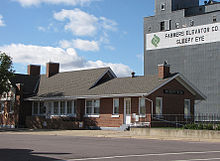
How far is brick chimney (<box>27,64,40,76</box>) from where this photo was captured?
48469 mm

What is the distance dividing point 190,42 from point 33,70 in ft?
80.6

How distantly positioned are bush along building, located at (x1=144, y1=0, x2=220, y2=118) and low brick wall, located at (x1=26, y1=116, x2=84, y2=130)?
25877mm

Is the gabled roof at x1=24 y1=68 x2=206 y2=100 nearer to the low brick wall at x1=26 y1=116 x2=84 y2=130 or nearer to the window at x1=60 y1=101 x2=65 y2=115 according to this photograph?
the window at x1=60 y1=101 x2=65 y2=115

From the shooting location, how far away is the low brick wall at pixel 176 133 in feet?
80.0

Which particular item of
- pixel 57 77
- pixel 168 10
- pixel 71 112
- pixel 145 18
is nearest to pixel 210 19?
pixel 168 10

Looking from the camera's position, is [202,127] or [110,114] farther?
[110,114]

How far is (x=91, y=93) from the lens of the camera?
35.7 meters

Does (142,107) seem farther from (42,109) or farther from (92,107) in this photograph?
(42,109)

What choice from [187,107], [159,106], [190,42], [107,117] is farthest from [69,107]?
[190,42]

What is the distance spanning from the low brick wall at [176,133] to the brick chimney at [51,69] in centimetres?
2026

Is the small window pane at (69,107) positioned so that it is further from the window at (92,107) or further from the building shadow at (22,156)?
the building shadow at (22,156)

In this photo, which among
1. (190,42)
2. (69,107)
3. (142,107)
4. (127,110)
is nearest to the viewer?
(142,107)

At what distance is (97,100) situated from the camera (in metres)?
36.2

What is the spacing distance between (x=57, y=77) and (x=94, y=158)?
3203cm
